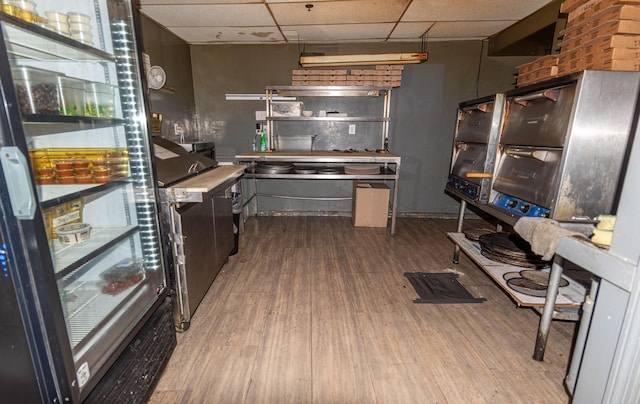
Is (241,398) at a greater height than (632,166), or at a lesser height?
lesser

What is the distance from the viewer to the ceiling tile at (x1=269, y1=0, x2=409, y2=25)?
2.62 m

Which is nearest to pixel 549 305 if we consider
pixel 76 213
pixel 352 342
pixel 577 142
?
pixel 577 142

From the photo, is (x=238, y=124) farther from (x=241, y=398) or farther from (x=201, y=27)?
(x=241, y=398)

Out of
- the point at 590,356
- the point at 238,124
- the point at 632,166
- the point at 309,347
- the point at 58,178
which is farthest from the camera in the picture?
the point at 238,124

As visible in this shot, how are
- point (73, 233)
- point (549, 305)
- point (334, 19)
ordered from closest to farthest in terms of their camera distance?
point (73, 233)
point (549, 305)
point (334, 19)

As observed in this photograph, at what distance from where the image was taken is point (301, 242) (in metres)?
3.32

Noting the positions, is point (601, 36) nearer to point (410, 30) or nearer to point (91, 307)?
point (410, 30)

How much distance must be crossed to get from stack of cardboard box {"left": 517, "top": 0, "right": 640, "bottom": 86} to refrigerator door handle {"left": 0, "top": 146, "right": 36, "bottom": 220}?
2.50 meters

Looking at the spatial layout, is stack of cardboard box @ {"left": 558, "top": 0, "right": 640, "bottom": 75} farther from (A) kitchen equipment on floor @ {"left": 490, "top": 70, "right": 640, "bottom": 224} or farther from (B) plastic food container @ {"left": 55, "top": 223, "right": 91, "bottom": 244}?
(B) plastic food container @ {"left": 55, "top": 223, "right": 91, "bottom": 244}

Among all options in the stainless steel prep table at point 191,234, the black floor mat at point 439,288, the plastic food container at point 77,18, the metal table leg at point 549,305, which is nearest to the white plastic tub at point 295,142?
the stainless steel prep table at point 191,234

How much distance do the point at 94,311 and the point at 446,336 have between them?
187 centimetres

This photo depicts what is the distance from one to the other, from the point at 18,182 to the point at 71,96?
28.7 inches

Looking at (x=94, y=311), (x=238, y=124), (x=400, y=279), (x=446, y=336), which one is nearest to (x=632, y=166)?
(x=446, y=336)

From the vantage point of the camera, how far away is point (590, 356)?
0.95 m
